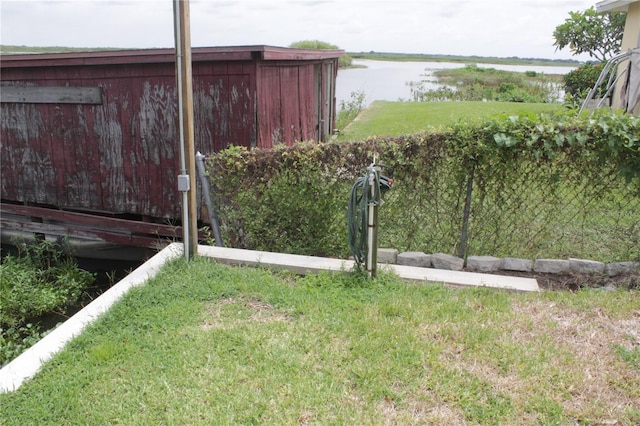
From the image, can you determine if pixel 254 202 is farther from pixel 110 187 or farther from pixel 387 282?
pixel 110 187

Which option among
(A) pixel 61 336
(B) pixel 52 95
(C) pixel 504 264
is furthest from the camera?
(B) pixel 52 95

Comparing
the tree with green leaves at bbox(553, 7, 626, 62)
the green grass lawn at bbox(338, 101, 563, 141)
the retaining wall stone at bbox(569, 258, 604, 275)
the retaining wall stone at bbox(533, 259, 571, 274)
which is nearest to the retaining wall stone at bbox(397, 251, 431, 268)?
the retaining wall stone at bbox(533, 259, 571, 274)

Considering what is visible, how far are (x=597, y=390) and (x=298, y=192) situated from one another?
2788 mm

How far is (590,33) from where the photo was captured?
16.3 meters

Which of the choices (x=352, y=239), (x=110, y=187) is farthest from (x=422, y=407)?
(x=110, y=187)

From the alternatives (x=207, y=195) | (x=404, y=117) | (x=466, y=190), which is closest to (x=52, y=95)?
(x=207, y=195)

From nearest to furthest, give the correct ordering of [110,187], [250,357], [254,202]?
[250,357], [254,202], [110,187]

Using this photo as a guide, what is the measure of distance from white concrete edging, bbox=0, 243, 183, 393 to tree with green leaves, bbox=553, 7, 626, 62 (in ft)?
54.9

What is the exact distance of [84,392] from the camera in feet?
8.37

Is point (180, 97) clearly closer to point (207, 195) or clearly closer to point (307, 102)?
point (207, 195)

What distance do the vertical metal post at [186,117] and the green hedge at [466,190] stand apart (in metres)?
0.62

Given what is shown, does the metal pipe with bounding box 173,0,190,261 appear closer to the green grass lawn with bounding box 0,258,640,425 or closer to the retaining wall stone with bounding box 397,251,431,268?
the green grass lawn with bounding box 0,258,640,425

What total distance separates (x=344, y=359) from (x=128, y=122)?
184 inches

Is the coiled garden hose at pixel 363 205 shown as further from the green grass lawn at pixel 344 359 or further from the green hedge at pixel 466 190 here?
the green hedge at pixel 466 190
